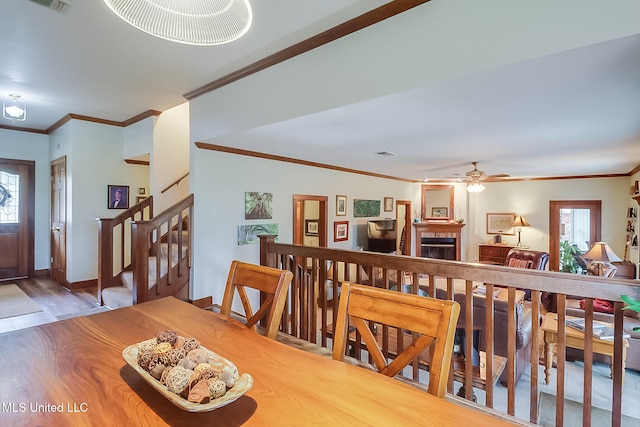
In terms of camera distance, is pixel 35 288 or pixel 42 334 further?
pixel 35 288

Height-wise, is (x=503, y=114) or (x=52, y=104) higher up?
(x=52, y=104)

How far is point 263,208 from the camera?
183 inches

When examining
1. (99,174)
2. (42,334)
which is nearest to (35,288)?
(99,174)

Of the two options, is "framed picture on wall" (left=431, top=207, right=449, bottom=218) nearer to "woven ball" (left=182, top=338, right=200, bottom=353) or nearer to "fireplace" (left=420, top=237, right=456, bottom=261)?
"fireplace" (left=420, top=237, right=456, bottom=261)

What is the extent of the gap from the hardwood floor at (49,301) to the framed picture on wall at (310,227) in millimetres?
4100

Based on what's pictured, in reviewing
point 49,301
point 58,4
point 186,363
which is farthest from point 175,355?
point 49,301

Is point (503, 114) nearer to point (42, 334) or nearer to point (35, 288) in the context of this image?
point (42, 334)

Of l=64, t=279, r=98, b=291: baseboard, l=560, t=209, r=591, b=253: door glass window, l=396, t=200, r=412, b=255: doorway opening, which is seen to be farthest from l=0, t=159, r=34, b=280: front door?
l=560, t=209, r=591, b=253: door glass window

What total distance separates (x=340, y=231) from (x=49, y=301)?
448 centimetres

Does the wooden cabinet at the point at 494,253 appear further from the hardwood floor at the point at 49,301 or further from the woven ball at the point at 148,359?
the woven ball at the point at 148,359

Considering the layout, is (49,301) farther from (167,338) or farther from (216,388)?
(216,388)

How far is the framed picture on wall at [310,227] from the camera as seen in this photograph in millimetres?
7266

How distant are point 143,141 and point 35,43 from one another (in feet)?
7.02

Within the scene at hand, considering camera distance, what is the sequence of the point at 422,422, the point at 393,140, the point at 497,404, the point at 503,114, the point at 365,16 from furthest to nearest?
the point at 393,140, the point at 497,404, the point at 503,114, the point at 365,16, the point at 422,422
